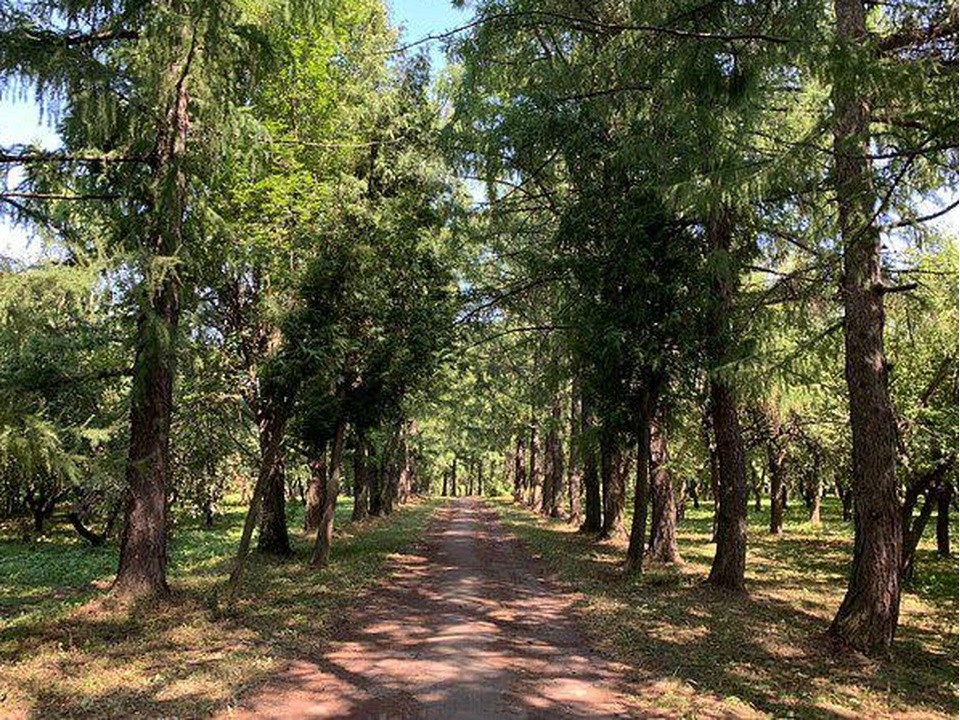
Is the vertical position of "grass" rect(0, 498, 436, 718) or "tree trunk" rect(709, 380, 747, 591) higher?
"tree trunk" rect(709, 380, 747, 591)

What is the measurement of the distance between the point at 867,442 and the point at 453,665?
5.18 metres

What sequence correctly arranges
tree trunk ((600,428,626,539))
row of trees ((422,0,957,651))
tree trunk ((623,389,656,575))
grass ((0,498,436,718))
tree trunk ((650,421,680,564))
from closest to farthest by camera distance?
1. grass ((0,498,436,718))
2. row of trees ((422,0,957,651))
3. tree trunk ((623,389,656,575))
4. tree trunk ((650,421,680,564))
5. tree trunk ((600,428,626,539))

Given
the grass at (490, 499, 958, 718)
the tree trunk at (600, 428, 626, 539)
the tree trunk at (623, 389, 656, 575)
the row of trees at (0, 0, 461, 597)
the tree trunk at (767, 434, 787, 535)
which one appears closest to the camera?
the grass at (490, 499, 958, 718)

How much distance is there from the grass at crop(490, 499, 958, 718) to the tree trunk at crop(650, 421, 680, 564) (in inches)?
22.4

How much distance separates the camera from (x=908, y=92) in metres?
5.96

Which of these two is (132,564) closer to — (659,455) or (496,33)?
(496,33)

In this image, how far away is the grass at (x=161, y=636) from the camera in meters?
6.09

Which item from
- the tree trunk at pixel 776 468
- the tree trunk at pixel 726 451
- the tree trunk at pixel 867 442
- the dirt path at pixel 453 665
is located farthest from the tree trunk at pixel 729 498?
the tree trunk at pixel 776 468

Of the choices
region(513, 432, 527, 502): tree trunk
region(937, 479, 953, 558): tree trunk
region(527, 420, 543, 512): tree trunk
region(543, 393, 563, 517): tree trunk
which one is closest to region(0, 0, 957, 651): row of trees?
region(937, 479, 953, 558): tree trunk

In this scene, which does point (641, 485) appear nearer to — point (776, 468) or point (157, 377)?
point (157, 377)

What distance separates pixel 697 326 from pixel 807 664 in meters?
6.51

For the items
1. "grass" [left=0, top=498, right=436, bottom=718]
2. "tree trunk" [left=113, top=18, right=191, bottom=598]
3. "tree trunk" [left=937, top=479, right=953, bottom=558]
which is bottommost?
"grass" [left=0, top=498, right=436, bottom=718]

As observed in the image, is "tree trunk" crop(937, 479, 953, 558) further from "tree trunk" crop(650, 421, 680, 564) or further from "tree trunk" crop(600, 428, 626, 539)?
"tree trunk" crop(600, 428, 626, 539)

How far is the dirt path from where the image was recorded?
5984mm
